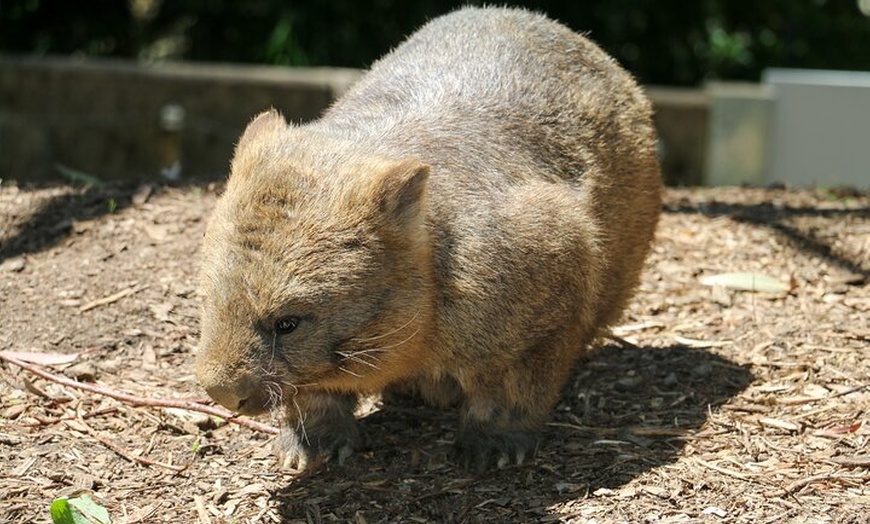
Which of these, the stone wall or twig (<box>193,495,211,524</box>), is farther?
the stone wall

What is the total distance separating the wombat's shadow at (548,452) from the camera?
14.1 ft

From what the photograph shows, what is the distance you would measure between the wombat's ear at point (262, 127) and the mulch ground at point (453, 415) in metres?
1.08

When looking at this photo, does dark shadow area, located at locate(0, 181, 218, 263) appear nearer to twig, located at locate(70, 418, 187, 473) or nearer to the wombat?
twig, located at locate(70, 418, 187, 473)

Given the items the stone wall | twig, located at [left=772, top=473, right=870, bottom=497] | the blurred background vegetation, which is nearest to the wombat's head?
twig, located at [left=772, top=473, right=870, bottom=497]

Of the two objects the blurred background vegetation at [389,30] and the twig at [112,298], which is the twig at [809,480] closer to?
the twig at [112,298]

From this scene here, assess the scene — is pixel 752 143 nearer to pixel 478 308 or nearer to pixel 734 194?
pixel 734 194

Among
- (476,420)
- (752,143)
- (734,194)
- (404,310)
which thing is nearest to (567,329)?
(476,420)

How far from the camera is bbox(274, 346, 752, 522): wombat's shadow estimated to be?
170 inches

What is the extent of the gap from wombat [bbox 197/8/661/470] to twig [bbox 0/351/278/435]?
262 mm

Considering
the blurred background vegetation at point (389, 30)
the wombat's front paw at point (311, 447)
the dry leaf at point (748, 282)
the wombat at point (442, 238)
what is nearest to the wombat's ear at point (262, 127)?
the wombat at point (442, 238)

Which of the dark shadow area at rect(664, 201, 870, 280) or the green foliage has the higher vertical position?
the dark shadow area at rect(664, 201, 870, 280)

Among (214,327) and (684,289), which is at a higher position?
(214,327)

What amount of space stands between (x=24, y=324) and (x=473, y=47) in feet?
6.79

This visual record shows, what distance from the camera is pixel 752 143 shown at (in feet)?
31.4
